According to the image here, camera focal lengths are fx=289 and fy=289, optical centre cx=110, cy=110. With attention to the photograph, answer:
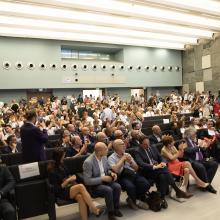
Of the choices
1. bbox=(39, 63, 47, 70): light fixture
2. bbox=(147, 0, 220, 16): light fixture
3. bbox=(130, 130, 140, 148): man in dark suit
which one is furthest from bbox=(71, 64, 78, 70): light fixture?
bbox=(130, 130, 140, 148): man in dark suit

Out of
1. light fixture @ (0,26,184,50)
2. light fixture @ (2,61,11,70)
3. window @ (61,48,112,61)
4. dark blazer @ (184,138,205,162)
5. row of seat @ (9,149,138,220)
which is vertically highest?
light fixture @ (0,26,184,50)

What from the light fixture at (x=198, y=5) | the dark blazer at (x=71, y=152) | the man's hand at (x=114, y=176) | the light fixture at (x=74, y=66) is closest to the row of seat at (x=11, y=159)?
the dark blazer at (x=71, y=152)

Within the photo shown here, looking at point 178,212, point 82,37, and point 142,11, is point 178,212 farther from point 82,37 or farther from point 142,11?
point 82,37

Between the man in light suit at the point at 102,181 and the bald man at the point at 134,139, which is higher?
the bald man at the point at 134,139

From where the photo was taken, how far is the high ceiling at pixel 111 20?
1093 cm

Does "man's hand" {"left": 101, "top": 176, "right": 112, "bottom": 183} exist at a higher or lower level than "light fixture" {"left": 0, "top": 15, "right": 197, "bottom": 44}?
lower

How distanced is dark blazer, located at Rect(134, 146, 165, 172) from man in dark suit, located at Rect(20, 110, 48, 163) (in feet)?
4.76

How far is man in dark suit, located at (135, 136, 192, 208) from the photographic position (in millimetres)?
4259

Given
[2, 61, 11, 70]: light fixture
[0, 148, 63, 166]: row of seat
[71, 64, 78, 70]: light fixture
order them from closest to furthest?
[0, 148, 63, 166]: row of seat, [2, 61, 11, 70]: light fixture, [71, 64, 78, 70]: light fixture

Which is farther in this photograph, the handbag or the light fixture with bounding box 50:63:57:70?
the light fixture with bounding box 50:63:57:70

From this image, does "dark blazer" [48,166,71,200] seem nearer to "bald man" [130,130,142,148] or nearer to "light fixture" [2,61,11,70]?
"bald man" [130,130,142,148]

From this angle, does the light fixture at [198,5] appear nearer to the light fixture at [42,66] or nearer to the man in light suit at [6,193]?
the light fixture at [42,66]

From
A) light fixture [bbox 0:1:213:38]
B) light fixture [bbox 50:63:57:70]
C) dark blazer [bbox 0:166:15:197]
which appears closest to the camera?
dark blazer [bbox 0:166:15:197]

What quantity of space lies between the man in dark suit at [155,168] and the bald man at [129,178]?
7.5 inches
